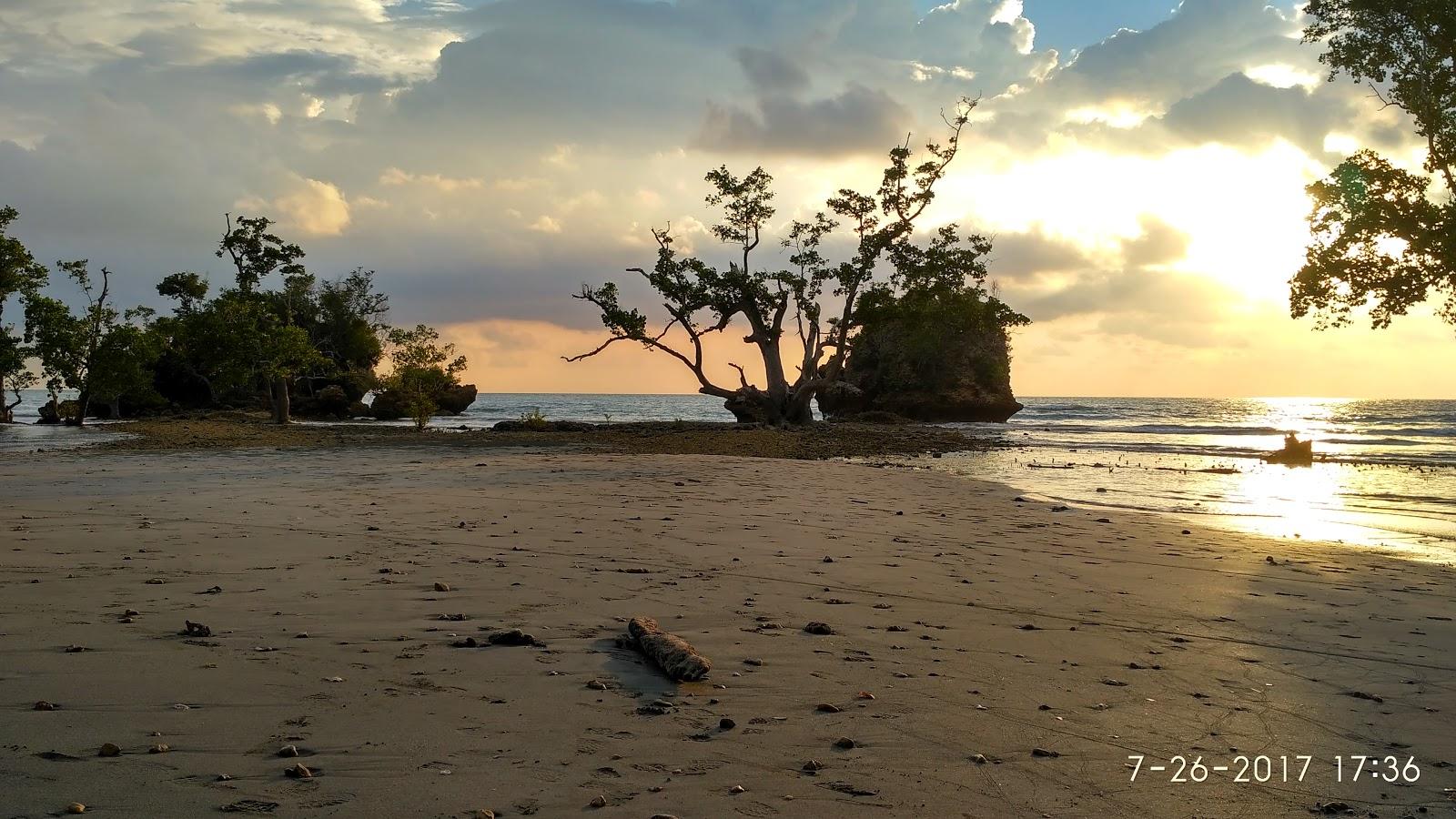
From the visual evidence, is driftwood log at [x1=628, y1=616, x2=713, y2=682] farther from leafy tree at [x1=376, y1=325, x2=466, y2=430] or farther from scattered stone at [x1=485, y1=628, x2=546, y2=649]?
leafy tree at [x1=376, y1=325, x2=466, y2=430]

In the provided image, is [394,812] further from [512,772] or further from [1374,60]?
[1374,60]

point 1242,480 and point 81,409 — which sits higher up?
point 81,409

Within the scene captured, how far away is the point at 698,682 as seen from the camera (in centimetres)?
454

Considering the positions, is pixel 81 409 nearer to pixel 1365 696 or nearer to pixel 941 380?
pixel 1365 696

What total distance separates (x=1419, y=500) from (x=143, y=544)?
18.9 metres

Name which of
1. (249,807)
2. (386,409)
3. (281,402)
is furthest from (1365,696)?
(386,409)

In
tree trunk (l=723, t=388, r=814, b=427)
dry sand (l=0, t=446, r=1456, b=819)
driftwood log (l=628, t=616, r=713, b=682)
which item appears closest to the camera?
dry sand (l=0, t=446, r=1456, b=819)

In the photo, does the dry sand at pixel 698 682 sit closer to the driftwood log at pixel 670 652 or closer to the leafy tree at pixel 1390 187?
the driftwood log at pixel 670 652
